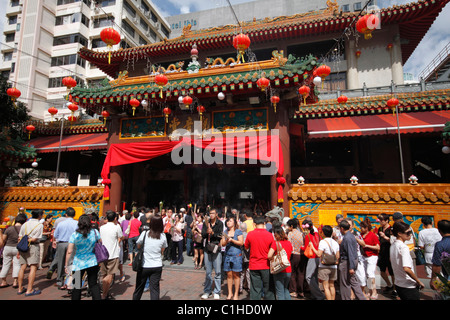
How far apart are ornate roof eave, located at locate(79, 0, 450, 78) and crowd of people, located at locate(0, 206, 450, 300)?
11889 millimetres

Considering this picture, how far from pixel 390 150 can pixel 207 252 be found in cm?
1202

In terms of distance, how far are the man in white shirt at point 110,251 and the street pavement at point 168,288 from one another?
576 mm

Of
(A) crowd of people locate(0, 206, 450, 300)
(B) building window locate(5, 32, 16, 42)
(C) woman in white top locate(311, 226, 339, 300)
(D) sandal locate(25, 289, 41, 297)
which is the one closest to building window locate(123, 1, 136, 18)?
(B) building window locate(5, 32, 16, 42)

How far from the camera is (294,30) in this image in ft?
46.9

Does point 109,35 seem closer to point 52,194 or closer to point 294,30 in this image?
point 52,194

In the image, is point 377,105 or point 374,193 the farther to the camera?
point 377,105

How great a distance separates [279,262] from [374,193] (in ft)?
17.8

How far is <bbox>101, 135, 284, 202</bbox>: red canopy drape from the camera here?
29.9 feet

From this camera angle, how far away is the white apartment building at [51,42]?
3189 cm

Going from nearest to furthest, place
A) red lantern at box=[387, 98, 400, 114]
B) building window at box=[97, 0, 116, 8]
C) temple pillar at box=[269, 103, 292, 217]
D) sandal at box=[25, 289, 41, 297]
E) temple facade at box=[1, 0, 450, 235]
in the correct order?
sandal at box=[25, 289, 41, 297] < temple facade at box=[1, 0, 450, 235] < temple pillar at box=[269, 103, 292, 217] < red lantern at box=[387, 98, 400, 114] < building window at box=[97, 0, 116, 8]

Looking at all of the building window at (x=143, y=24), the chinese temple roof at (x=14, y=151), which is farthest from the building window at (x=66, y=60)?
the chinese temple roof at (x=14, y=151)

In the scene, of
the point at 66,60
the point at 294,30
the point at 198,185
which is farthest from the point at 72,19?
the point at 198,185

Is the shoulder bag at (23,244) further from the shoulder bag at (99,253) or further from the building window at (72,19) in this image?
the building window at (72,19)

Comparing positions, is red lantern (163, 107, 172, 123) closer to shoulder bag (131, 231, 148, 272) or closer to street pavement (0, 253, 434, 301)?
street pavement (0, 253, 434, 301)
